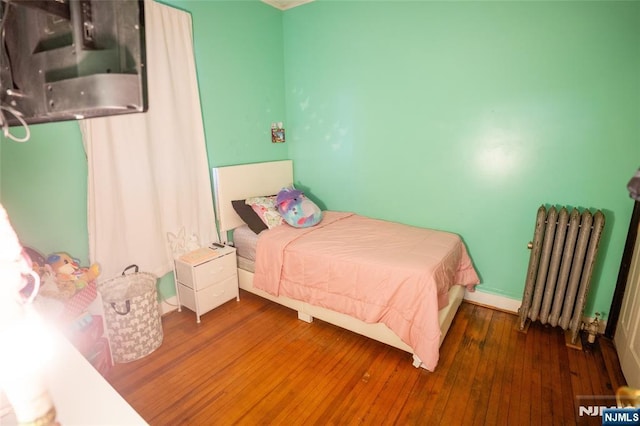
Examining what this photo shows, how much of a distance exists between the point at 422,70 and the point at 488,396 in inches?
95.1

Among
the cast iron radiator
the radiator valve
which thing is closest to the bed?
the cast iron radiator

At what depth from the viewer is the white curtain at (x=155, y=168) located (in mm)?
2092

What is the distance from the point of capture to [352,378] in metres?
1.92

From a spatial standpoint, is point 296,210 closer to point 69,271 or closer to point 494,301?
point 69,271

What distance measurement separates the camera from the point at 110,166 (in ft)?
6.93

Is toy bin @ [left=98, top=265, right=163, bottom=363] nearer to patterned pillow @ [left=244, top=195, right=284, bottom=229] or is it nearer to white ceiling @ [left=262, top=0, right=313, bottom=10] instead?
patterned pillow @ [left=244, top=195, right=284, bottom=229]

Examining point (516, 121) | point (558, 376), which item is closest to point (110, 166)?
point (516, 121)

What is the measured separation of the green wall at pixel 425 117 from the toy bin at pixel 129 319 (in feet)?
1.14

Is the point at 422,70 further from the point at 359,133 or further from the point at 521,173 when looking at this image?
the point at 521,173

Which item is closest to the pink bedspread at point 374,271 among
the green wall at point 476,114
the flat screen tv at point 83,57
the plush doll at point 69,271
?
the green wall at point 476,114

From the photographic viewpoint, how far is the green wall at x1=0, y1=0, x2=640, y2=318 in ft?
6.59

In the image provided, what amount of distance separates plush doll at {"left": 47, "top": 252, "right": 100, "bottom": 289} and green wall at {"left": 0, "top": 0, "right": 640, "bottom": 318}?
0.14 meters

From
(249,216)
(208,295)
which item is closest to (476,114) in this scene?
(249,216)

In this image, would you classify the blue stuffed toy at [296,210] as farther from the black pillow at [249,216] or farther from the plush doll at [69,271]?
the plush doll at [69,271]
